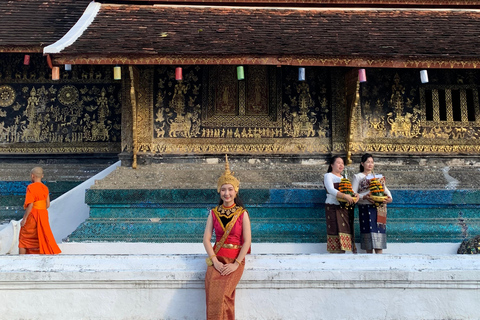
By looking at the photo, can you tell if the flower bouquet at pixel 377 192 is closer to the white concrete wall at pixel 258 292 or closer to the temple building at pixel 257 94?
the temple building at pixel 257 94

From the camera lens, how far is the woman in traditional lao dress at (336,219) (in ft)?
18.3

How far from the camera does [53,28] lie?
827 cm

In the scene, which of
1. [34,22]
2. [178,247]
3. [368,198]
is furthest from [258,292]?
[34,22]

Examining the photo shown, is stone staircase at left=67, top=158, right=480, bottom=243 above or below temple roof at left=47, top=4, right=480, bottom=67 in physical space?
below

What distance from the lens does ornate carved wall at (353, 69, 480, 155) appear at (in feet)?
25.9

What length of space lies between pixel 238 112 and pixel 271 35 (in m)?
1.39

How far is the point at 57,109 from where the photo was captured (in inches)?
343

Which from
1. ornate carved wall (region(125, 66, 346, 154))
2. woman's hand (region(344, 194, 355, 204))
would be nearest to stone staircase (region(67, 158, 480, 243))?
ornate carved wall (region(125, 66, 346, 154))

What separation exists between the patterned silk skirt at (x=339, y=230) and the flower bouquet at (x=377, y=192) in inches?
15.9

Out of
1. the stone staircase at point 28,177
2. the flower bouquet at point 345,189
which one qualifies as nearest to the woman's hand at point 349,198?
the flower bouquet at point 345,189

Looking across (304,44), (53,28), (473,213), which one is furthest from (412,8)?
(53,28)

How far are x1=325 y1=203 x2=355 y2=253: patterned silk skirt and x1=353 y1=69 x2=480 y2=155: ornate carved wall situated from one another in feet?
8.23

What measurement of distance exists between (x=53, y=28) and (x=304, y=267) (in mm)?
6899

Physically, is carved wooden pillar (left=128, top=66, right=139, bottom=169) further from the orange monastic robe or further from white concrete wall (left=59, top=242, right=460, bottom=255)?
the orange monastic robe
